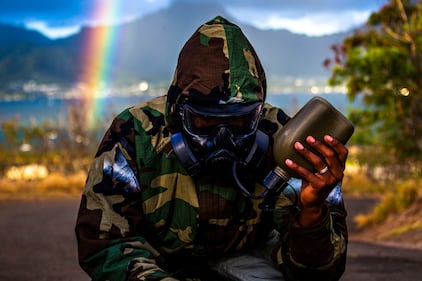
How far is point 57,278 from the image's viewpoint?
7.98m

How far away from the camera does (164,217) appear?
3314 mm

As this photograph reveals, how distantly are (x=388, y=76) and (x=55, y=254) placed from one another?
21.2 feet

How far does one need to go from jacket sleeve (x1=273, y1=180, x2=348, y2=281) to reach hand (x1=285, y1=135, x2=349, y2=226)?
184 millimetres

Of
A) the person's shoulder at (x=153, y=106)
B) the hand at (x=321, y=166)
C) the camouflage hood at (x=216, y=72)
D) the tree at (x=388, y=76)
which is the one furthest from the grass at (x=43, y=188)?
the hand at (x=321, y=166)

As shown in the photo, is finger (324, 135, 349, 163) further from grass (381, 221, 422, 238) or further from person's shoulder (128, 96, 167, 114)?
grass (381, 221, 422, 238)

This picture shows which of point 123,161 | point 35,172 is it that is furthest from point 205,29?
point 35,172

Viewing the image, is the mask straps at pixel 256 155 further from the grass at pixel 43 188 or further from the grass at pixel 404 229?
the grass at pixel 43 188

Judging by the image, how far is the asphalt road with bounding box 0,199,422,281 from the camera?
289 inches

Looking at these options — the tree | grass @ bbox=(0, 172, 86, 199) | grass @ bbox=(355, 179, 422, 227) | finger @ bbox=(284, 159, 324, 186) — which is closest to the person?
finger @ bbox=(284, 159, 324, 186)

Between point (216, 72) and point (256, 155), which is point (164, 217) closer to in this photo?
point (256, 155)

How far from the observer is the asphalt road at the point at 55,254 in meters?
7.33

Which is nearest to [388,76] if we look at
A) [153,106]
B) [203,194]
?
[153,106]

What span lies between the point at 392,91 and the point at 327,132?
1097 centimetres

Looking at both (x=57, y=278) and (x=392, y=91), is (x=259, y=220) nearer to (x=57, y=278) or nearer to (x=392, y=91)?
(x=57, y=278)
